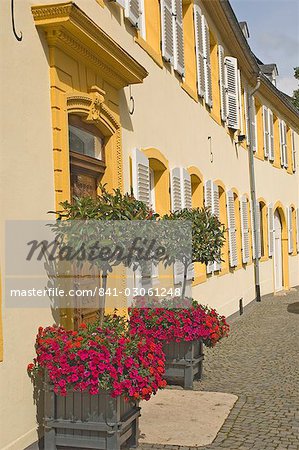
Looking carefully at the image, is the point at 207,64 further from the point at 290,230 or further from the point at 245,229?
the point at 290,230

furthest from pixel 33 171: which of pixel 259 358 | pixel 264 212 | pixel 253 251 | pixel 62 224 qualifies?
pixel 264 212

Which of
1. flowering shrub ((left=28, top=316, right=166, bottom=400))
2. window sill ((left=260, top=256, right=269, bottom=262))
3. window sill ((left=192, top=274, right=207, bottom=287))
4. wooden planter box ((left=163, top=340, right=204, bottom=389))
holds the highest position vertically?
window sill ((left=260, top=256, right=269, bottom=262))

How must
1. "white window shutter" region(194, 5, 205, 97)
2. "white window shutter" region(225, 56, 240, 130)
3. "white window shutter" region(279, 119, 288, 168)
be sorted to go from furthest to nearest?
"white window shutter" region(279, 119, 288, 168) < "white window shutter" region(225, 56, 240, 130) < "white window shutter" region(194, 5, 205, 97)

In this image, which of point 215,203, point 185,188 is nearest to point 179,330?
point 185,188

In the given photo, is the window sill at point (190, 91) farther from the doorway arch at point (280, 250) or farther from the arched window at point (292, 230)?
the arched window at point (292, 230)

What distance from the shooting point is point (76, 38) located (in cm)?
544

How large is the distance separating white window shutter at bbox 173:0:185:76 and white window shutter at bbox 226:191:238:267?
411cm

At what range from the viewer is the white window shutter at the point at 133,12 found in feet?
23.7

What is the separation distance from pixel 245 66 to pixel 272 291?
6.59 m

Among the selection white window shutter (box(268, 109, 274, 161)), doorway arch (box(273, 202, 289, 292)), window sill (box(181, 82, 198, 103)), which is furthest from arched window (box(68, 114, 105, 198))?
doorway arch (box(273, 202, 289, 292))

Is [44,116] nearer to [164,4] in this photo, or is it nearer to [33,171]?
[33,171]

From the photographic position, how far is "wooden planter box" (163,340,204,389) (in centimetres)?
677

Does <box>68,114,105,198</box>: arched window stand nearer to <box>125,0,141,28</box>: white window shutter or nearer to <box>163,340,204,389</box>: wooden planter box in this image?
<box>125,0,141,28</box>: white window shutter

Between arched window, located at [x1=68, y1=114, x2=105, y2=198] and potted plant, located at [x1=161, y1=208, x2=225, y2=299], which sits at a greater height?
arched window, located at [x1=68, y1=114, x2=105, y2=198]
